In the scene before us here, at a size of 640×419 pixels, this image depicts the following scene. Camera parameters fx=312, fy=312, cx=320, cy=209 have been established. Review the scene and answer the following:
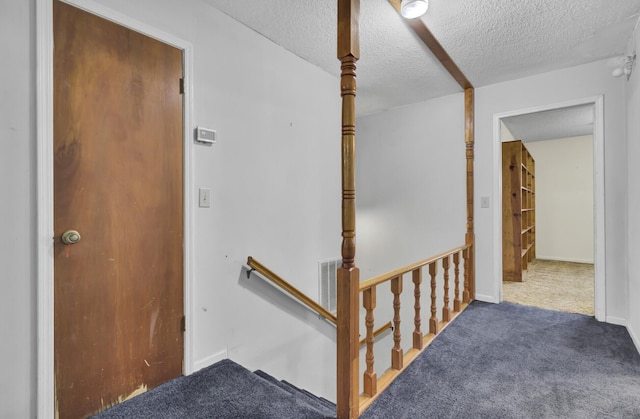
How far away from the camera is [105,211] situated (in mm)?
1572

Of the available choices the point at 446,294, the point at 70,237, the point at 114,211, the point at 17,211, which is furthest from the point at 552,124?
the point at 17,211

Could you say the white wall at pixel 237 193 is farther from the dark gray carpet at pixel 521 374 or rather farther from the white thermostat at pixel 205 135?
the dark gray carpet at pixel 521 374

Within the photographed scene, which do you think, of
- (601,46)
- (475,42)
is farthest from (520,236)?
(475,42)

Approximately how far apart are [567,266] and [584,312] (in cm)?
310

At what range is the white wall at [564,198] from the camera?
5.77 metres

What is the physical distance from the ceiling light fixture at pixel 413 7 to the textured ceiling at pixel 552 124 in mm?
2672

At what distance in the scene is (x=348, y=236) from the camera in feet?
5.12

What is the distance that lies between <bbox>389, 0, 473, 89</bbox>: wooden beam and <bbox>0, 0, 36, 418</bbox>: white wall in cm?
192

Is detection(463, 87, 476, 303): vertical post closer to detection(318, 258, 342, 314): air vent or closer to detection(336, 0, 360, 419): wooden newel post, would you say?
detection(318, 258, 342, 314): air vent

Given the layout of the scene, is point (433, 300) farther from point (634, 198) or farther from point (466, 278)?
point (634, 198)

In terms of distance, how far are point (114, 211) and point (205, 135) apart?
68 cm

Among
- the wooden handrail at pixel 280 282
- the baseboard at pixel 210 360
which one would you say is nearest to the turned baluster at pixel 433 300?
the wooden handrail at pixel 280 282

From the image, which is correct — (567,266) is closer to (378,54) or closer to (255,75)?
(378,54)

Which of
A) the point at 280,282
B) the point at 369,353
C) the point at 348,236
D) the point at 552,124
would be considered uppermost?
the point at 552,124
